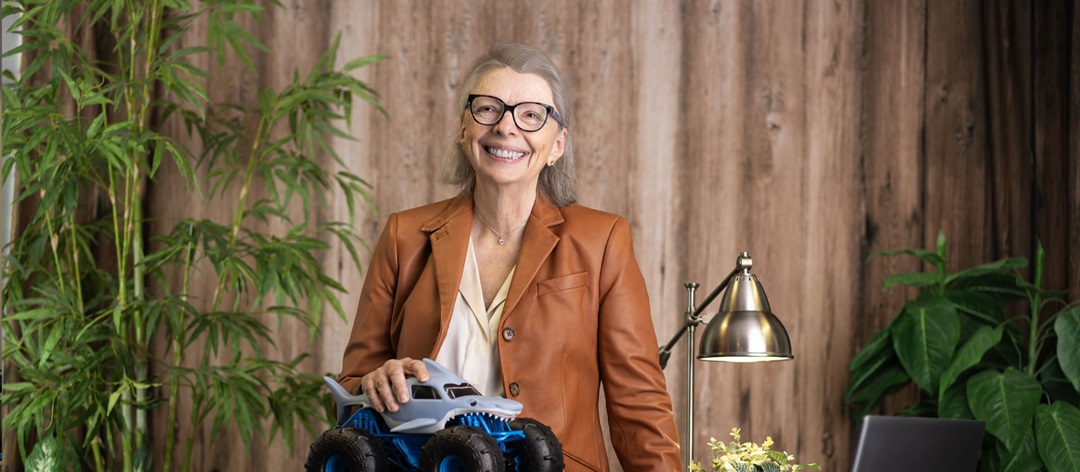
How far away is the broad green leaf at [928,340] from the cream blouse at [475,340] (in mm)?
1883

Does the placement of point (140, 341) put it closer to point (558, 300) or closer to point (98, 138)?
point (98, 138)

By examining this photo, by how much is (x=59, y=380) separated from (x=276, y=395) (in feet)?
1.87

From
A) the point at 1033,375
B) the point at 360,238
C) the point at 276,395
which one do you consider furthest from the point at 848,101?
the point at 276,395

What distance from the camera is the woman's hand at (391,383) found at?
110 centimetres

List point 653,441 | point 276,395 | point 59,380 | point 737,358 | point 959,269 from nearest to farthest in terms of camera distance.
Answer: point 653,441
point 737,358
point 59,380
point 276,395
point 959,269

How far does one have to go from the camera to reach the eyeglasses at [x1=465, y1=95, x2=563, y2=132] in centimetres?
150

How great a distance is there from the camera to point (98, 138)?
2.71m

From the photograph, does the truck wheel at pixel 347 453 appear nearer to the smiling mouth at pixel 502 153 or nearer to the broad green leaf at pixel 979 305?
the smiling mouth at pixel 502 153

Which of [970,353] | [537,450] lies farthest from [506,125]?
[970,353]

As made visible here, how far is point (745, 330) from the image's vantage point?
190 centimetres

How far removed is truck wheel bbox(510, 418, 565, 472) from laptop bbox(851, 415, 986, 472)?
2.57ft

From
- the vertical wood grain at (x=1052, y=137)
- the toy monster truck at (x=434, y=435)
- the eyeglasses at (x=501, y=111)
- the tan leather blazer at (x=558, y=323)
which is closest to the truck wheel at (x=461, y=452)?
the toy monster truck at (x=434, y=435)

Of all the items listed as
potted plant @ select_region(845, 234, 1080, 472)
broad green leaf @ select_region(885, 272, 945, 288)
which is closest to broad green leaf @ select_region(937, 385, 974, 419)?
potted plant @ select_region(845, 234, 1080, 472)

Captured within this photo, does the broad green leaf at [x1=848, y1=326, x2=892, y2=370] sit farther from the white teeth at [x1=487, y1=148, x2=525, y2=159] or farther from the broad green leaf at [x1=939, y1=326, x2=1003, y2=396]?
the white teeth at [x1=487, y1=148, x2=525, y2=159]
